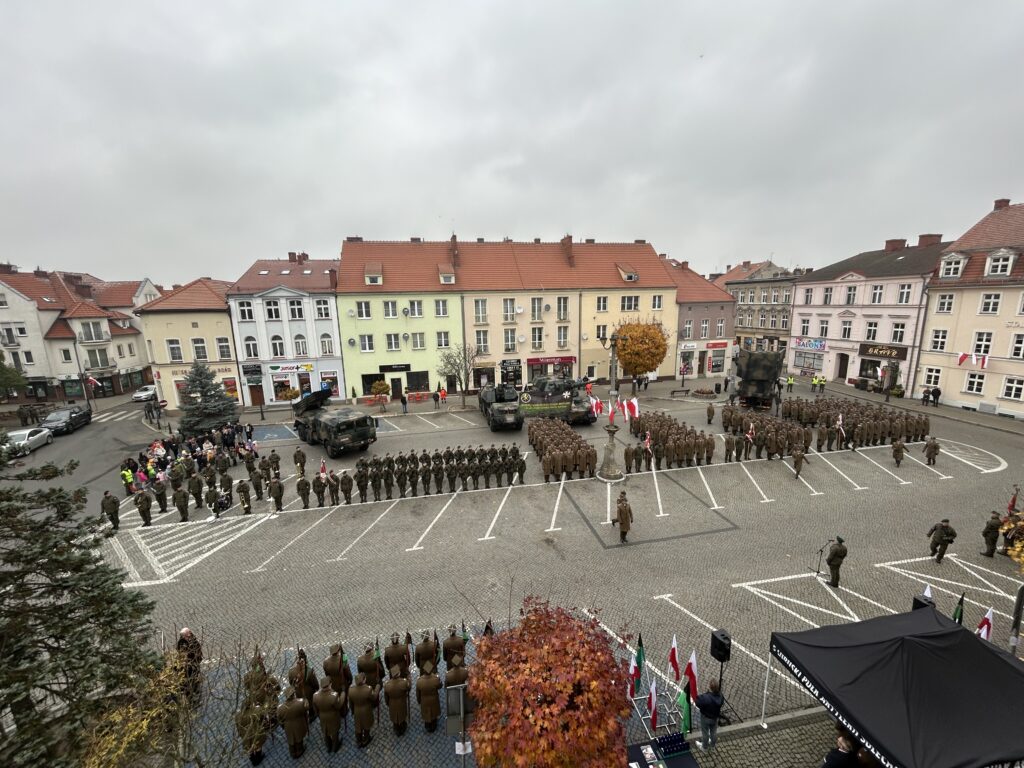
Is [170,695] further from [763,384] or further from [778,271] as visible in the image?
[778,271]

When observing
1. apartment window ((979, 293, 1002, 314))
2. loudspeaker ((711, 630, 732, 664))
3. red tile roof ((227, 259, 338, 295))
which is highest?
red tile roof ((227, 259, 338, 295))

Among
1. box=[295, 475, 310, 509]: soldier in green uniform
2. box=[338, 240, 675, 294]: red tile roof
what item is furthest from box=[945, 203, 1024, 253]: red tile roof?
box=[295, 475, 310, 509]: soldier in green uniform

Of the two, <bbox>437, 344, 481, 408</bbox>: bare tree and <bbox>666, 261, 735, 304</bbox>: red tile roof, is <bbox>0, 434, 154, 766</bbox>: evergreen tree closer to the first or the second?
<bbox>437, 344, 481, 408</bbox>: bare tree

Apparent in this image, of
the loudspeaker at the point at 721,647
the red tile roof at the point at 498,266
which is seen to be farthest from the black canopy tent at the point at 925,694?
the red tile roof at the point at 498,266

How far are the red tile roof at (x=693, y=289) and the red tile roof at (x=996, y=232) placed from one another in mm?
15320

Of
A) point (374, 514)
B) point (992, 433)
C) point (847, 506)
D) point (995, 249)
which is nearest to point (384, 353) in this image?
point (374, 514)

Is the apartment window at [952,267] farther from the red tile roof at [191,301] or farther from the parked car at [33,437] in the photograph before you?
the parked car at [33,437]

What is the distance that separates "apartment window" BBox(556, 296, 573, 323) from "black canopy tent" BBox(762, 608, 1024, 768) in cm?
3282

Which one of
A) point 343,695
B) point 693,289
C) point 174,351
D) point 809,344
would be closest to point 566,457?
point 343,695

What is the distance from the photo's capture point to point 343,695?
7.45 m

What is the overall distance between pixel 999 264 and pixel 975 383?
279 inches

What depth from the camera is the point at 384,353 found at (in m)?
34.5

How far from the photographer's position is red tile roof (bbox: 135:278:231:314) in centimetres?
3086

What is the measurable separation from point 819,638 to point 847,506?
1047 centimetres
